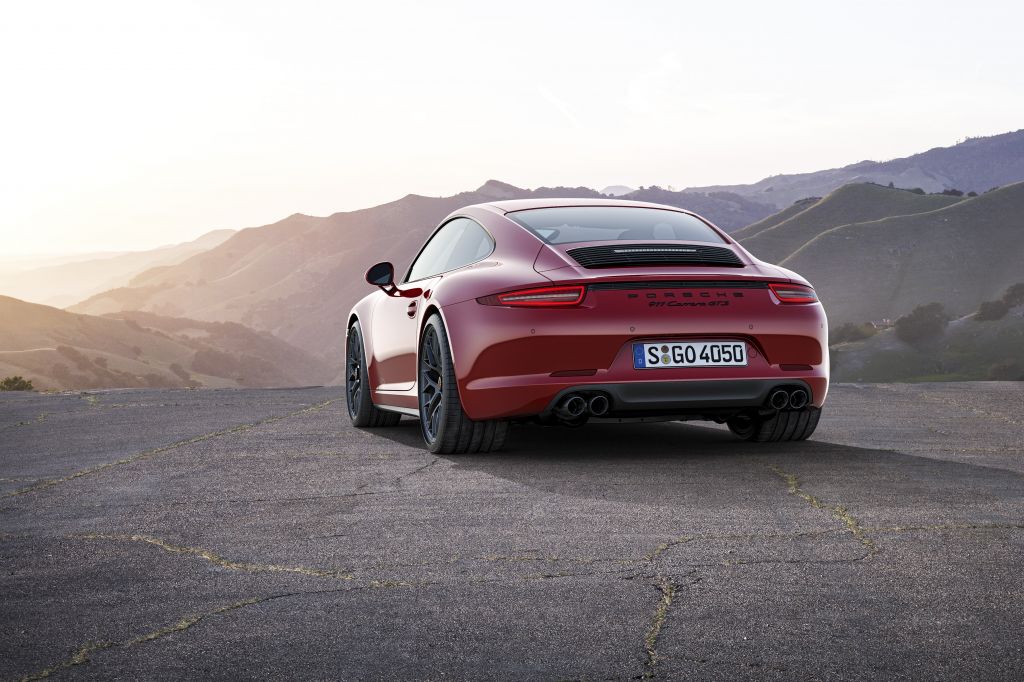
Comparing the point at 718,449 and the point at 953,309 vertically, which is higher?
the point at 718,449

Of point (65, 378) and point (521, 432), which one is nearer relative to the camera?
point (521, 432)

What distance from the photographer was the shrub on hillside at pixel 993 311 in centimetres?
10938

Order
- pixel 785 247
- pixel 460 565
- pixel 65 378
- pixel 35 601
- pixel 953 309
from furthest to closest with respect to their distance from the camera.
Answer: pixel 785 247 → pixel 953 309 → pixel 65 378 → pixel 460 565 → pixel 35 601

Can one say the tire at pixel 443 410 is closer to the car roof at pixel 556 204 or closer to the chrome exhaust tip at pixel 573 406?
the chrome exhaust tip at pixel 573 406

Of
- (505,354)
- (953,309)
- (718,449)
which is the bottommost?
(953,309)

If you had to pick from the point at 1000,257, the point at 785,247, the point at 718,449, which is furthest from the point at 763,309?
the point at 785,247

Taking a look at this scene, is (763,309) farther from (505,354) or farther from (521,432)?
(521,432)

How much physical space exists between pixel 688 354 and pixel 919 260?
14422cm

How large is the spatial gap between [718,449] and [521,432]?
1679mm

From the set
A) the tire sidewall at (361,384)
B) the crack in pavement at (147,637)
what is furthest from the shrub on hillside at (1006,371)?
the crack in pavement at (147,637)

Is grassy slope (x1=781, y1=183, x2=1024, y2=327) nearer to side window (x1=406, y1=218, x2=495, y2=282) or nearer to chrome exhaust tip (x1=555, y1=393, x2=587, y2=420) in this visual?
side window (x1=406, y1=218, x2=495, y2=282)

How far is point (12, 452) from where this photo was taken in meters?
8.29

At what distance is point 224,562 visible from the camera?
4.23 meters

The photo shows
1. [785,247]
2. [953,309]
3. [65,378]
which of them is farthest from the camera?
[785,247]
